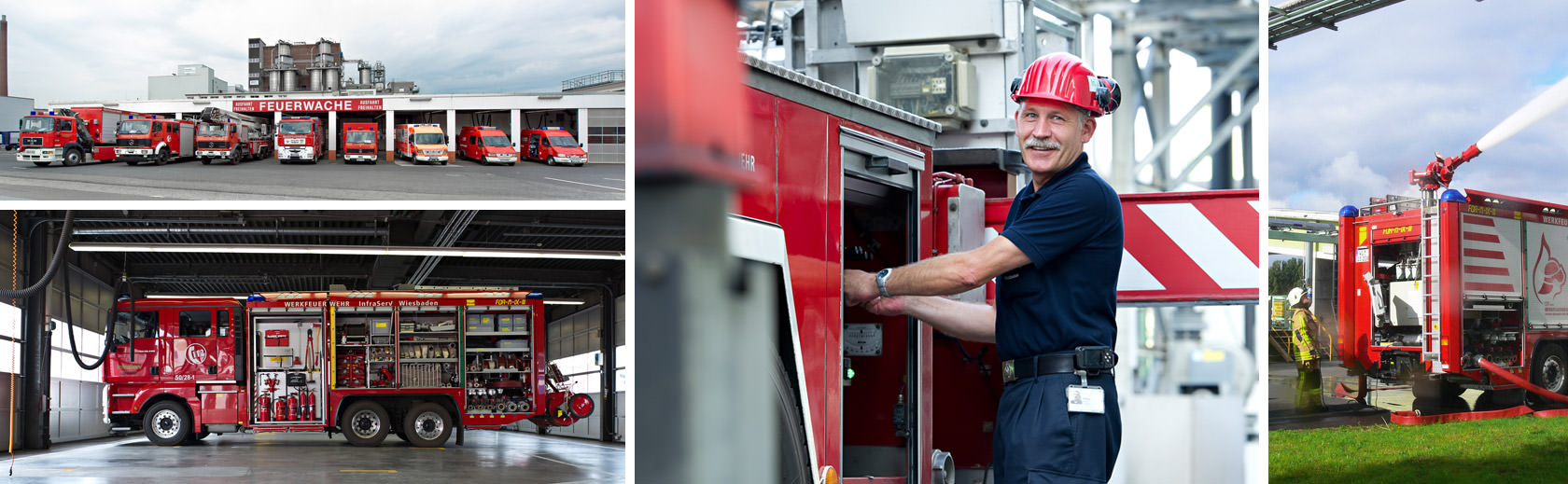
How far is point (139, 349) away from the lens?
15992mm

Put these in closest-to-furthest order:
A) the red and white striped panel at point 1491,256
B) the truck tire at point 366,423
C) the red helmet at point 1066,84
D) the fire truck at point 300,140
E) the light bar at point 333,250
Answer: the red helmet at point 1066,84
the red and white striped panel at point 1491,256
the light bar at point 333,250
the truck tire at point 366,423
the fire truck at point 300,140

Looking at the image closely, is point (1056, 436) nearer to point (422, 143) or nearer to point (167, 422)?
point (167, 422)

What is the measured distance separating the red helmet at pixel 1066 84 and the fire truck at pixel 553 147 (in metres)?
16.6

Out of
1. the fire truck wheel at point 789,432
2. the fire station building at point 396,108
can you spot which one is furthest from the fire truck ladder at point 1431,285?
the fire station building at point 396,108

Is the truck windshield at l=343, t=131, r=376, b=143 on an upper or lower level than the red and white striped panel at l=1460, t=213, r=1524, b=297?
upper

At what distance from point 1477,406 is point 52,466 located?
15.7 m

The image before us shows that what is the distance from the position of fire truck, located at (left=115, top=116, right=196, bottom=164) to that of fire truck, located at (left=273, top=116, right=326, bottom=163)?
64.3 inches

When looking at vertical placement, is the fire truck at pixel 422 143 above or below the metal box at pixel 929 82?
above

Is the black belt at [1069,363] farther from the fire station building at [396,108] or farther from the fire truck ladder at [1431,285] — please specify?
the fire station building at [396,108]

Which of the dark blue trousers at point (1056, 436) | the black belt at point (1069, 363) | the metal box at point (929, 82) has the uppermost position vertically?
the metal box at point (929, 82)

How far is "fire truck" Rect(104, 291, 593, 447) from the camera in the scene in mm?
15875

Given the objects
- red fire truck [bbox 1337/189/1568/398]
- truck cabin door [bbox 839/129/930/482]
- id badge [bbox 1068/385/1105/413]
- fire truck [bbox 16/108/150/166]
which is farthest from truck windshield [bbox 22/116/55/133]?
id badge [bbox 1068/385/1105/413]

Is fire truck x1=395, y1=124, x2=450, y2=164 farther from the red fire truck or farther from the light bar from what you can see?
the red fire truck

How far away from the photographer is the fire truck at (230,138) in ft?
72.7
